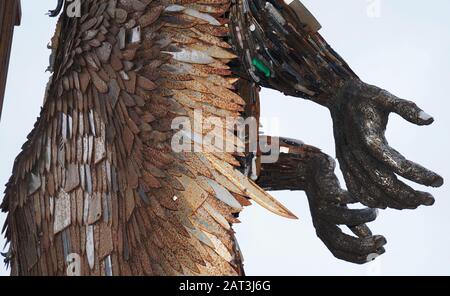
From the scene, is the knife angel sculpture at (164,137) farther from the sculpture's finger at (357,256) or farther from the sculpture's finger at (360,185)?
the sculpture's finger at (357,256)

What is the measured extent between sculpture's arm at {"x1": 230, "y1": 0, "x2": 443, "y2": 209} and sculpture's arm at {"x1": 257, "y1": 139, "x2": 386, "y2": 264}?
0.27 m

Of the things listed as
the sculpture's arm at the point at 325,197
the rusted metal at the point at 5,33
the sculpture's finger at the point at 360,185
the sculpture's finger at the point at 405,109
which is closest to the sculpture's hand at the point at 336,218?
the sculpture's arm at the point at 325,197

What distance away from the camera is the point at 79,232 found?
213 cm

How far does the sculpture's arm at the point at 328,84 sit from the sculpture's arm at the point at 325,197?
0.88ft

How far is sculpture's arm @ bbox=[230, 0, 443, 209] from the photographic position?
7.05ft

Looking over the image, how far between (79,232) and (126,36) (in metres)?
0.37

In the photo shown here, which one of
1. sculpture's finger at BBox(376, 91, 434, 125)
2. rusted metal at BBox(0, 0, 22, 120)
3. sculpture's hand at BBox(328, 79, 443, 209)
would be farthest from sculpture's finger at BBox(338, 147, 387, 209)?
rusted metal at BBox(0, 0, 22, 120)

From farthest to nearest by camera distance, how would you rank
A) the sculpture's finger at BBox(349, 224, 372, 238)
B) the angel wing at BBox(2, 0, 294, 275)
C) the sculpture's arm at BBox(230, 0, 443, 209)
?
the sculpture's finger at BBox(349, 224, 372, 238), the sculpture's arm at BBox(230, 0, 443, 209), the angel wing at BBox(2, 0, 294, 275)

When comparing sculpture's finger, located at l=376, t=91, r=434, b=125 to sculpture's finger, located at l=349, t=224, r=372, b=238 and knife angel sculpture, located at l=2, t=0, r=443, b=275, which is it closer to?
knife angel sculpture, located at l=2, t=0, r=443, b=275

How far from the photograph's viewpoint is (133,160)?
6.83 ft
